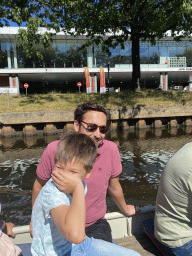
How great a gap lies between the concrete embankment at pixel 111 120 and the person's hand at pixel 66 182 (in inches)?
496

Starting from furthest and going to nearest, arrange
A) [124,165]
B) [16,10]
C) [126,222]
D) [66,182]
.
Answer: [16,10] < [124,165] < [126,222] < [66,182]

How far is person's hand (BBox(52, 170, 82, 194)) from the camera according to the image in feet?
4.52

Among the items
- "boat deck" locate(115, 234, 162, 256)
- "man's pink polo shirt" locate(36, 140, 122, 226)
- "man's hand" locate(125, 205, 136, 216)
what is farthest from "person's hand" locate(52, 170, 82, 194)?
"boat deck" locate(115, 234, 162, 256)

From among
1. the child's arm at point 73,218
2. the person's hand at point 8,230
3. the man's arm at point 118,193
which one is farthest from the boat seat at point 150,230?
the person's hand at point 8,230

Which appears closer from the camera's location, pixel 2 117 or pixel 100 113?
pixel 100 113

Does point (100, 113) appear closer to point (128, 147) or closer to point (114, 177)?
point (114, 177)

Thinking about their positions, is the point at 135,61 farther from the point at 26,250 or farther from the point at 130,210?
the point at 26,250

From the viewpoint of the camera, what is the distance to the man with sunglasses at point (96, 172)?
6.84 feet

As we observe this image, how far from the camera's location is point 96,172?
213cm

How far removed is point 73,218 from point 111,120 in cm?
1332

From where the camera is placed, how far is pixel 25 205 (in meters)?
5.18

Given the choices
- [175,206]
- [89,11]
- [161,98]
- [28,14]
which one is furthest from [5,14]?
[175,206]

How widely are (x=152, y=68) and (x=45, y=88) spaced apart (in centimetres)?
1698

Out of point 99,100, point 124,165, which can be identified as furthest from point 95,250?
point 99,100
